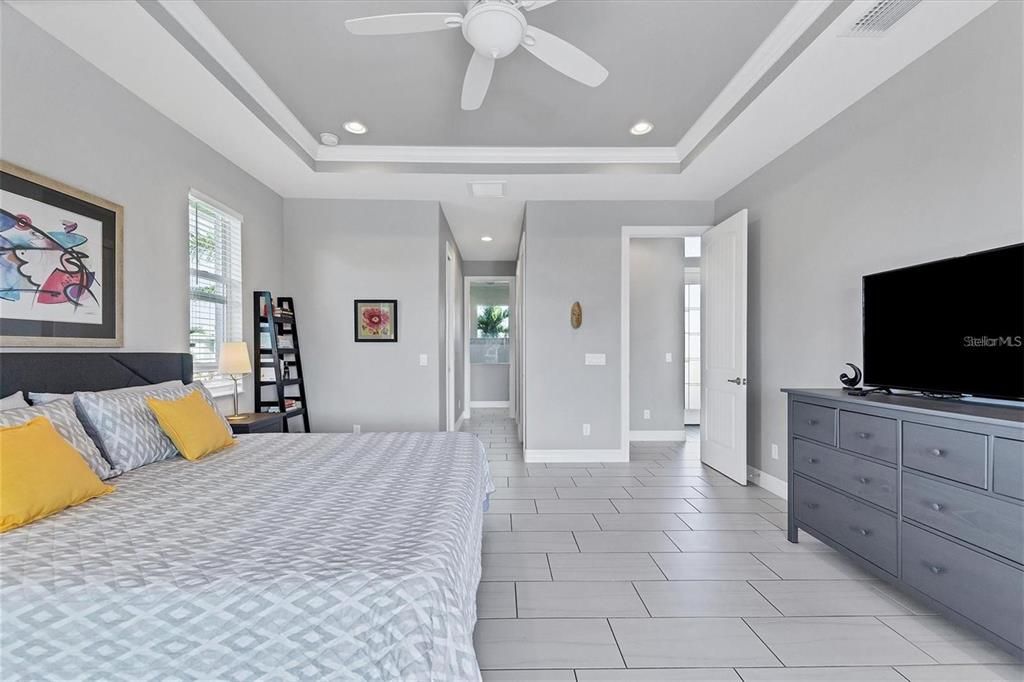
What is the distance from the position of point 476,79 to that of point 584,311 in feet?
9.10

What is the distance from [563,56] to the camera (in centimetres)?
214

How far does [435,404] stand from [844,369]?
338cm

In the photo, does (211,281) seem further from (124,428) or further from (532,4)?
(532,4)

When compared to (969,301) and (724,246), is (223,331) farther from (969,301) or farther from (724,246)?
(969,301)

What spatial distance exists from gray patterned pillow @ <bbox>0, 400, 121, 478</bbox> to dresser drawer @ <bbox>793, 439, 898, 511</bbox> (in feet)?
10.9

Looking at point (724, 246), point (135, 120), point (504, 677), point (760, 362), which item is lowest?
point (504, 677)

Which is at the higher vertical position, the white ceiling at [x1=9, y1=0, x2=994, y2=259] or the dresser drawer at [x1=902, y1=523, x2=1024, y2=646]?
the white ceiling at [x1=9, y1=0, x2=994, y2=259]

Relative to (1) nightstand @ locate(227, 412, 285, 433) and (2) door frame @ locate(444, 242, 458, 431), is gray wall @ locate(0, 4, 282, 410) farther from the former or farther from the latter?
(2) door frame @ locate(444, 242, 458, 431)

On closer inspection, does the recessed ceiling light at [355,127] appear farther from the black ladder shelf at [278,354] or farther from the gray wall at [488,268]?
the gray wall at [488,268]

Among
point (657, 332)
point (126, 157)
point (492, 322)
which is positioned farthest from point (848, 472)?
point (492, 322)

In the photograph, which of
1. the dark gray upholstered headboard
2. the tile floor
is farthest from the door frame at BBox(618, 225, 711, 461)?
the dark gray upholstered headboard

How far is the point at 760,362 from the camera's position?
3.89 m

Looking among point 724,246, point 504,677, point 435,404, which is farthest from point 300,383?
point 724,246

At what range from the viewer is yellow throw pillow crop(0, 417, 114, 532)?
1.41 m
